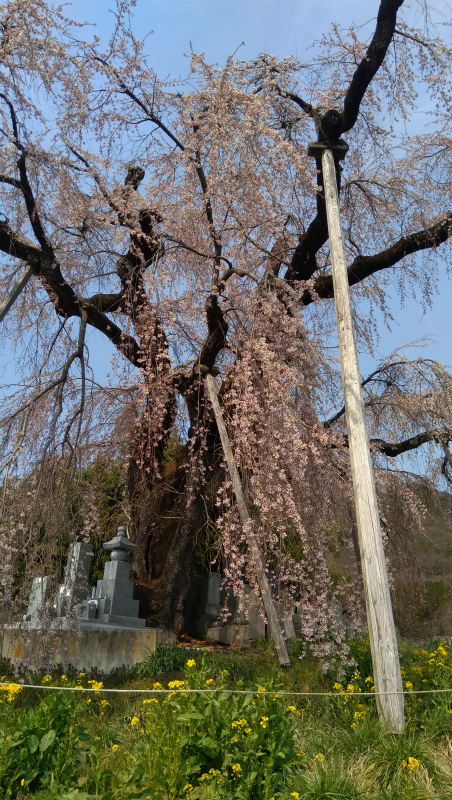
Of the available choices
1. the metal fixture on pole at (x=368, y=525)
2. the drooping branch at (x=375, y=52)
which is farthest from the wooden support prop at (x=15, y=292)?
the drooping branch at (x=375, y=52)

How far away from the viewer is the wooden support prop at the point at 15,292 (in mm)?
7379

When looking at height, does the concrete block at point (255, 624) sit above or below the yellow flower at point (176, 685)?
above

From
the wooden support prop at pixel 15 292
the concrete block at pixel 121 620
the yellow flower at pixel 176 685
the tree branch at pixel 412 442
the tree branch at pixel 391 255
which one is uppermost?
the tree branch at pixel 391 255

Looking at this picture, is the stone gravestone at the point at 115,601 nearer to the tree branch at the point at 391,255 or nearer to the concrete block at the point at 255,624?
the concrete block at the point at 255,624

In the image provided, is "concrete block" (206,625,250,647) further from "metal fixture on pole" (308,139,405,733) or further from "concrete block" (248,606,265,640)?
"metal fixture on pole" (308,139,405,733)

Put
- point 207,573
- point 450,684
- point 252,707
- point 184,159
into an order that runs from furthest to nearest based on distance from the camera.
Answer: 1. point 207,573
2. point 184,159
3. point 450,684
4. point 252,707

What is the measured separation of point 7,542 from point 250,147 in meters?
5.81

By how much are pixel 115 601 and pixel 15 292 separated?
17.4ft

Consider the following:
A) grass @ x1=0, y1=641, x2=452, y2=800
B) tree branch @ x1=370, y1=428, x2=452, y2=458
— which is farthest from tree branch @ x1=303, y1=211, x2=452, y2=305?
grass @ x1=0, y1=641, x2=452, y2=800

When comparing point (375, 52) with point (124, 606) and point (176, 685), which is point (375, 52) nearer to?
point (176, 685)

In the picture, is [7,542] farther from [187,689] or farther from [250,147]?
[250,147]

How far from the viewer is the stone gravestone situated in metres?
9.75

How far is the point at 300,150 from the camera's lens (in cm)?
849

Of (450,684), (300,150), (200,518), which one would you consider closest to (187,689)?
(450,684)
